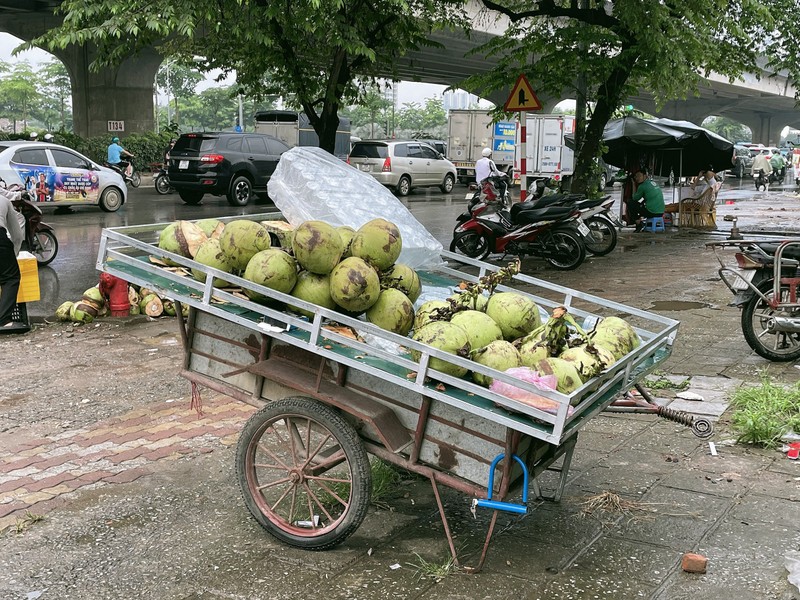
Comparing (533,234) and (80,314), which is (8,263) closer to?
(80,314)

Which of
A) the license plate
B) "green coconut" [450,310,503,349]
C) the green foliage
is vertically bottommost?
the green foliage

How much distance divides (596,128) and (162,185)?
1465 cm

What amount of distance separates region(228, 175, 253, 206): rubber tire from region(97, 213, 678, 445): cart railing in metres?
18.6

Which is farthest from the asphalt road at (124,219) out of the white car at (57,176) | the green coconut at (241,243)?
the green coconut at (241,243)

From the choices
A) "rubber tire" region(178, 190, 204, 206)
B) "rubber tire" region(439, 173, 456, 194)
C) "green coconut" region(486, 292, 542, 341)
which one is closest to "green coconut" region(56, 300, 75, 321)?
"green coconut" region(486, 292, 542, 341)

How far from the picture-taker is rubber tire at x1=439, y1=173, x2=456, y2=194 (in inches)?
1213

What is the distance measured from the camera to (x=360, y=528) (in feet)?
13.6

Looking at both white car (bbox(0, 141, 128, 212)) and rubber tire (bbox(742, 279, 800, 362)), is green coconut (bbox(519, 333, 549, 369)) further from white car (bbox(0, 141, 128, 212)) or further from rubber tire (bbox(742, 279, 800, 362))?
white car (bbox(0, 141, 128, 212))

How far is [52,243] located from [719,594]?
1111cm

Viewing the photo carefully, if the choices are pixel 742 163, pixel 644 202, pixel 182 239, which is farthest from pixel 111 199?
pixel 742 163

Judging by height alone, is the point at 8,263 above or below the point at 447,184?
below

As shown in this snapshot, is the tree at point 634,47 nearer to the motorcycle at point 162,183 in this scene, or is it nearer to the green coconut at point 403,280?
the green coconut at point 403,280

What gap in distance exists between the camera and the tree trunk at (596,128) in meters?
15.4

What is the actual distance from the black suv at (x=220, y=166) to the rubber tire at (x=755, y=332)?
1643 cm
